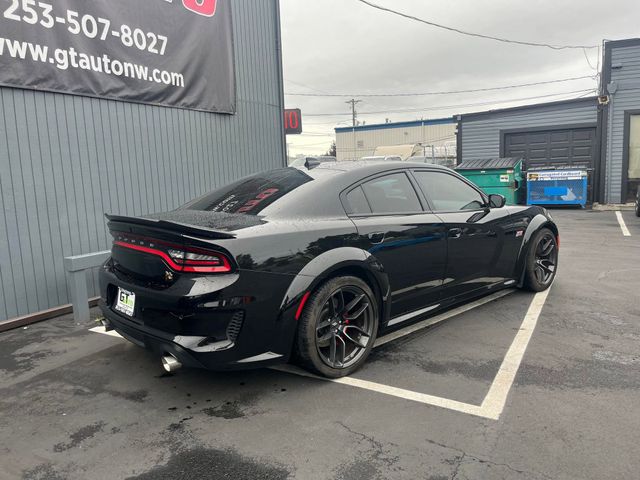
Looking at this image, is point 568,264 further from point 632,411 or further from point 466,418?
point 466,418

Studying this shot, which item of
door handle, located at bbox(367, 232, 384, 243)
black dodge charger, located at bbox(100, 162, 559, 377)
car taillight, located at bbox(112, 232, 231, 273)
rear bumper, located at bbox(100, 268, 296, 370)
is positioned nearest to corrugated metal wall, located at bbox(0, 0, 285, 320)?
black dodge charger, located at bbox(100, 162, 559, 377)

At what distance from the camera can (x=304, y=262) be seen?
10.1 ft

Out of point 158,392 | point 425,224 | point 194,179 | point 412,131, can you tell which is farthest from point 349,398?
point 412,131

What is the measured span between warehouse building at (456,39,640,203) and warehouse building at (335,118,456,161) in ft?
105

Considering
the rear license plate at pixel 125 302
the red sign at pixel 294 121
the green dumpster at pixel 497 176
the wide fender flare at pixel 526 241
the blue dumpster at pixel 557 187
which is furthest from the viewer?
the blue dumpster at pixel 557 187

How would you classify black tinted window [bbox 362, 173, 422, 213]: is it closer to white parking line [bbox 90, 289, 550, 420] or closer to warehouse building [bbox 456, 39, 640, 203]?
white parking line [bbox 90, 289, 550, 420]

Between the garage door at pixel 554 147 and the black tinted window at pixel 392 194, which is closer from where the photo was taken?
the black tinted window at pixel 392 194

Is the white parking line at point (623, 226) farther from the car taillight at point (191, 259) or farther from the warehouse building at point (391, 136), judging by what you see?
the warehouse building at point (391, 136)

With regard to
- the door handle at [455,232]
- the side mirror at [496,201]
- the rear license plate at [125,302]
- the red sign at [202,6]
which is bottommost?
the rear license plate at [125,302]

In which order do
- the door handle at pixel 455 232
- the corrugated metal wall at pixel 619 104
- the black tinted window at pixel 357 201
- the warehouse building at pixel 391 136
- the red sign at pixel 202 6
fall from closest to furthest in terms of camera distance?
the black tinted window at pixel 357 201 → the door handle at pixel 455 232 → the red sign at pixel 202 6 → the corrugated metal wall at pixel 619 104 → the warehouse building at pixel 391 136

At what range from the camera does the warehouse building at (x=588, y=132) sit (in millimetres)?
14609

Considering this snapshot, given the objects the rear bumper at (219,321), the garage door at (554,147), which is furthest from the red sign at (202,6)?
the garage door at (554,147)

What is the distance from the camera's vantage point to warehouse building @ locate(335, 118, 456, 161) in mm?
51688

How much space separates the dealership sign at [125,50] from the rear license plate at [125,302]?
9.15 ft
